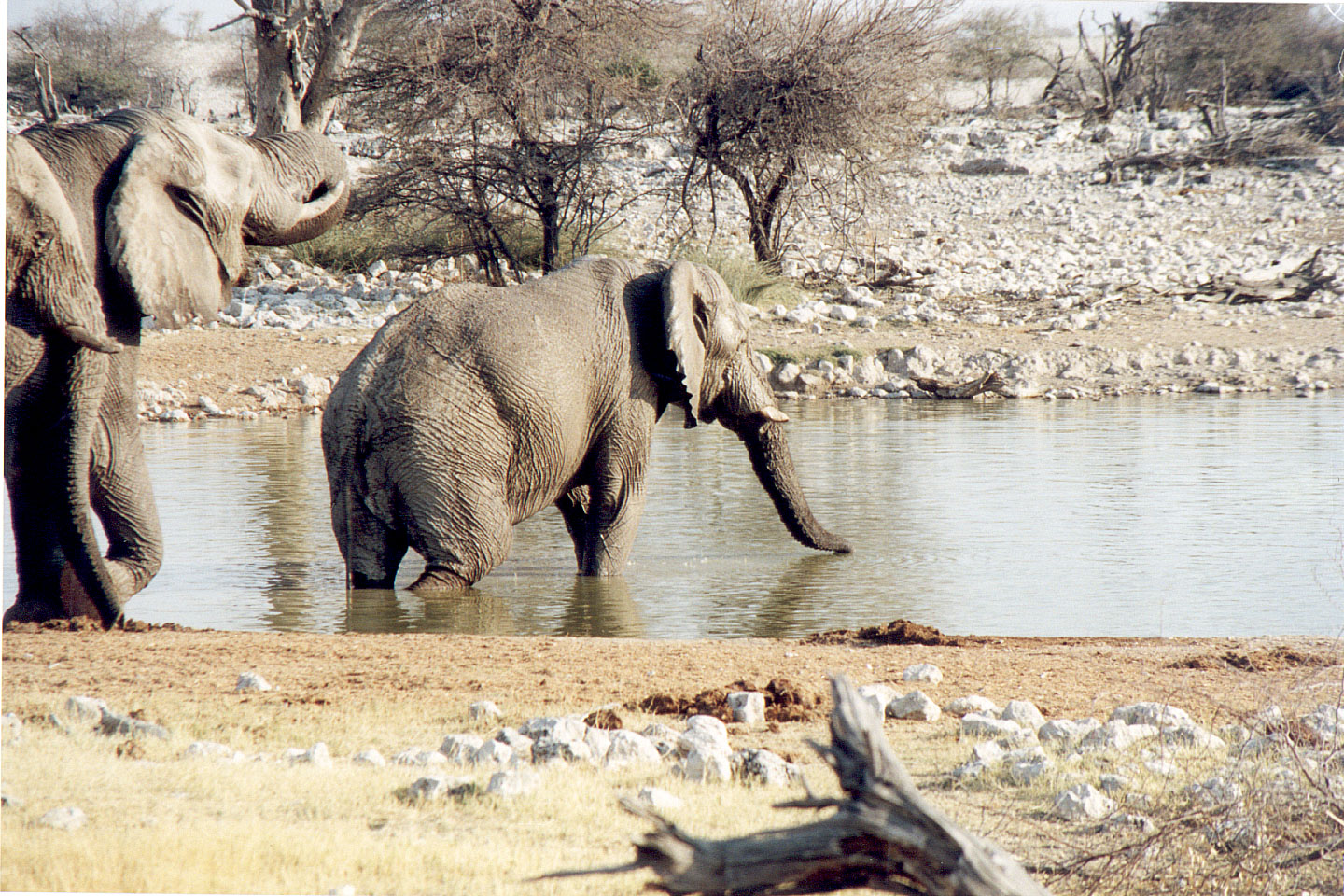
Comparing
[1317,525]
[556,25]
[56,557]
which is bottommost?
[1317,525]

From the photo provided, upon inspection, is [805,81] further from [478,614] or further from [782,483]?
[478,614]

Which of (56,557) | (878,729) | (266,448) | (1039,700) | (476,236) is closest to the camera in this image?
(878,729)

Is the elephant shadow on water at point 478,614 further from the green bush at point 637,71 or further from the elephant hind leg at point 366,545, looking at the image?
the green bush at point 637,71

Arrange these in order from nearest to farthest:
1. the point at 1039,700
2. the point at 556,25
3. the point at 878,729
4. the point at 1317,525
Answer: the point at 878,729
the point at 1039,700
the point at 1317,525
the point at 556,25

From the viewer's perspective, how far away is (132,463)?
6223 mm

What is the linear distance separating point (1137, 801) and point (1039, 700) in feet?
4.23

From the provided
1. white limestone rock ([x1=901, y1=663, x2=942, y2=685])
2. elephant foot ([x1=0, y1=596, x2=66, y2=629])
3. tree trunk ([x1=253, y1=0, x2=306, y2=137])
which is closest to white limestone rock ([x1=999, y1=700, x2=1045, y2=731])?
white limestone rock ([x1=901, y1=663, x2=942, y2=685])

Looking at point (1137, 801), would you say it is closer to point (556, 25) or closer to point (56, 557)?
point (56, 557)

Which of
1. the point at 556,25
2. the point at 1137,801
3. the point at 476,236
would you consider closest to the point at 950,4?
the point at 556,25

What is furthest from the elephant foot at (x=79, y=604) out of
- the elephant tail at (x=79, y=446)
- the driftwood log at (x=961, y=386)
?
the driftwood log at (x=961, y=386)

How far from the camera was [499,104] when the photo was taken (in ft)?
61.5

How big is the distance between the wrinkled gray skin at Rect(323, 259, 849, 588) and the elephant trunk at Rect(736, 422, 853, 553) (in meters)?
0.68

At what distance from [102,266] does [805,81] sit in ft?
51.9

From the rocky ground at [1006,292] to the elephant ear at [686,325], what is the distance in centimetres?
901
